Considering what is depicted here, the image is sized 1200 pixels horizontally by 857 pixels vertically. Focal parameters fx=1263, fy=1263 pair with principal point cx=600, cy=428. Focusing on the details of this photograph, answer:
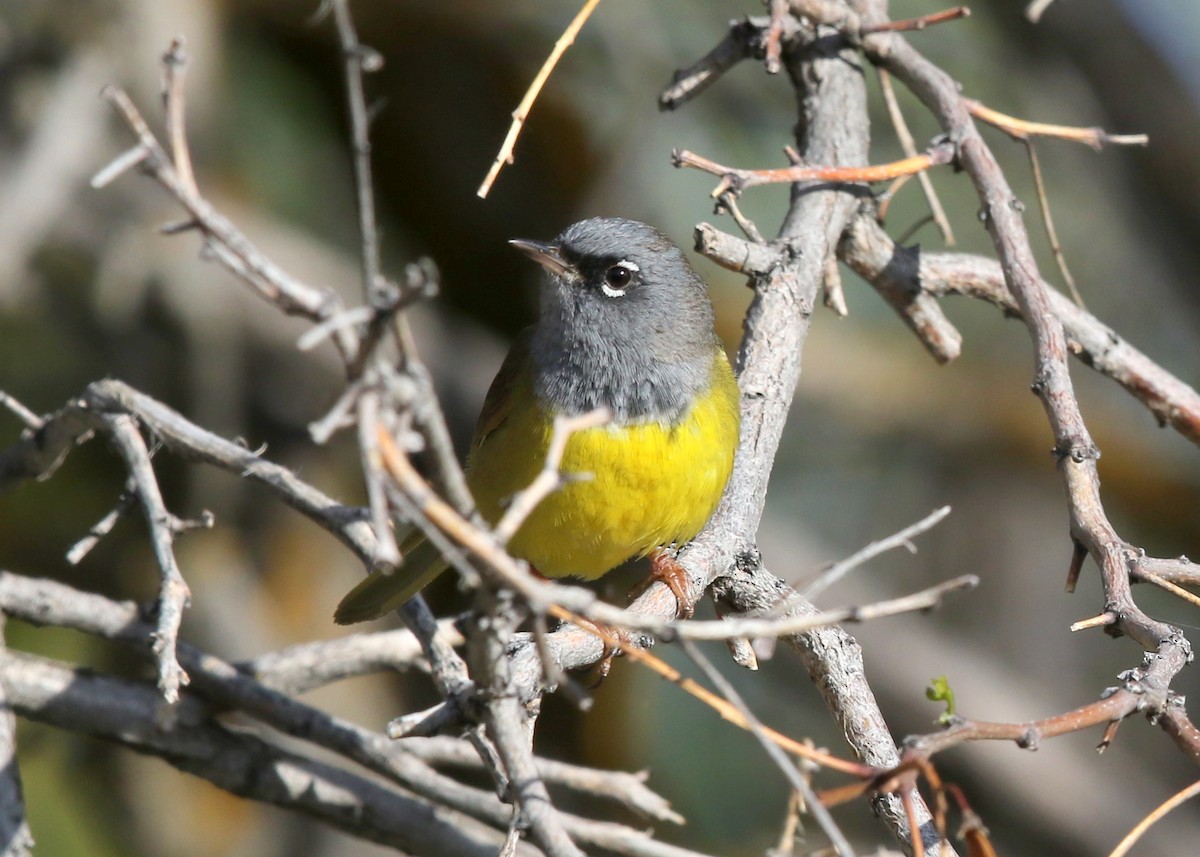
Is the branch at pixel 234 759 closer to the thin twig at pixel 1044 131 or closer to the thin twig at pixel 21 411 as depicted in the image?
the thin twig at pixel 21 411

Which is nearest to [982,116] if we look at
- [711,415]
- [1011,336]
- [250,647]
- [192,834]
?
[711,415]

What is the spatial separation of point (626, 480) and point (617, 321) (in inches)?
28.2

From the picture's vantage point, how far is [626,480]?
3389 mm

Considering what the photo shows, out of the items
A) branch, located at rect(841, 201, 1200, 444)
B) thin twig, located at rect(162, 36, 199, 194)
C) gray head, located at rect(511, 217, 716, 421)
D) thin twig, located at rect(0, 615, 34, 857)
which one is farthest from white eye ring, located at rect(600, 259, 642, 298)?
thin twig, located at rect(162, 36, 199, 194)

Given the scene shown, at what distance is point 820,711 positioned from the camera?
276 inches

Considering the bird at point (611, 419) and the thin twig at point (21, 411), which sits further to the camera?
the bird at point (611, 419)

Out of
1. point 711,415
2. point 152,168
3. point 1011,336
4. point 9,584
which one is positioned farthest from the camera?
point 1011,336

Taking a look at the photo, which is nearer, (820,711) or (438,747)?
(438,747)

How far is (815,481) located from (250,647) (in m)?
4.62

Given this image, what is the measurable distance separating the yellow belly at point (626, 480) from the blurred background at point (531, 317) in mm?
1764

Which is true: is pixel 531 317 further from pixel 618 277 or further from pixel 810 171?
pixel 810 171

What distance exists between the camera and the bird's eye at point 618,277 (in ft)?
13.0

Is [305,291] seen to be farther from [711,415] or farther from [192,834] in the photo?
[192,834]

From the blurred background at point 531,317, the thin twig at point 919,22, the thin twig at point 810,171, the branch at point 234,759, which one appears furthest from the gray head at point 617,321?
the blurred background at point 531,317
